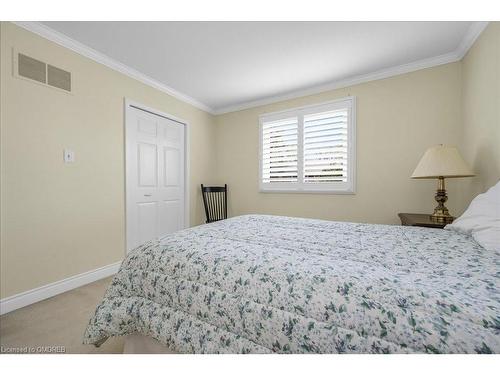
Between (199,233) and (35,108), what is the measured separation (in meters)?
1.86

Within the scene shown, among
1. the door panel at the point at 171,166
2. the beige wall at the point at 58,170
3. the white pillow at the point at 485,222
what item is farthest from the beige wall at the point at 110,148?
the white pillow at the point at 485,222

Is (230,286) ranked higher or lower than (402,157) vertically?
lower

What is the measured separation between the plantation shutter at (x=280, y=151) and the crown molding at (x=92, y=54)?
1403 millimetres

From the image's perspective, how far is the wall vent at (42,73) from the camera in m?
1.83

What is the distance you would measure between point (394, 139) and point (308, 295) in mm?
2639

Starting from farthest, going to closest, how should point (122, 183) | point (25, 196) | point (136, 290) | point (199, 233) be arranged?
point (122, 183) → point (25, 196) → point (199, 233) → point (136, 290)

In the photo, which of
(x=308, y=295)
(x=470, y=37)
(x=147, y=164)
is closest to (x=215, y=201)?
(x=147, y=164)

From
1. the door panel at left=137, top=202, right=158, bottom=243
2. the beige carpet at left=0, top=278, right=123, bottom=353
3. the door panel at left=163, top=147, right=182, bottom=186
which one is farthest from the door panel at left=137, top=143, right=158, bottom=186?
the beige carpet at left=0, top=278, right=123, bottom=353

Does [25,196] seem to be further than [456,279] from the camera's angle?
Yes

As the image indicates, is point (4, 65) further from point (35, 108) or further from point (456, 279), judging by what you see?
point (456, 279)

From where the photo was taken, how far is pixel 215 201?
375 centimetres

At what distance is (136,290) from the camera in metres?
1.08
